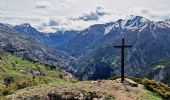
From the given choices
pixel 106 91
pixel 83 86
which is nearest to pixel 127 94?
pixel 106 91

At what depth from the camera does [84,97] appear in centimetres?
6594

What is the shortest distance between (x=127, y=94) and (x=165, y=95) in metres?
8.35

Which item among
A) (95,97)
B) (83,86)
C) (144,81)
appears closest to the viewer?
(95,97)

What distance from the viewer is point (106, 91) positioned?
66.8 m

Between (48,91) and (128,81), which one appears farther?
(128,81)

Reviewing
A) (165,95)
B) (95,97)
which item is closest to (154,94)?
(165,95)

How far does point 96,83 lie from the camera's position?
74.2m

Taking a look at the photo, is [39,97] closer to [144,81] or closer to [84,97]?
[84,97]

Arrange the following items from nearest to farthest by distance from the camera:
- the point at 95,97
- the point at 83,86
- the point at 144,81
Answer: the point at 95,97 < the point at 83,86 < the point at 144,81

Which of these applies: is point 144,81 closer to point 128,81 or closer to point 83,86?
point 128,81

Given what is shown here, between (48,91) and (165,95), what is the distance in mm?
20952

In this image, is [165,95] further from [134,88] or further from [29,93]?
[29,93]

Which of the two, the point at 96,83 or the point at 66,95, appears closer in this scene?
the point at 66,95

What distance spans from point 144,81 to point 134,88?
6.69 meters
